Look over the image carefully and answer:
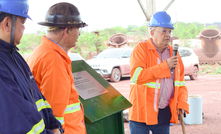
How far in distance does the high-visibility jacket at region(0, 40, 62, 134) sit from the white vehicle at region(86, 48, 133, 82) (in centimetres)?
1053

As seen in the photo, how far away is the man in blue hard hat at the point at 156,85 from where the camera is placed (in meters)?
2.84

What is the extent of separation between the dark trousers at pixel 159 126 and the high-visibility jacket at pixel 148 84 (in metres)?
0.06

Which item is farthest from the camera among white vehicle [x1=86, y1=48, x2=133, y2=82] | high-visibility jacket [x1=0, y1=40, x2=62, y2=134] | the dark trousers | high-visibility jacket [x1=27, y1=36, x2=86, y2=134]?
white vehicle [x1=86, y1=48, x2=133, y2=82]

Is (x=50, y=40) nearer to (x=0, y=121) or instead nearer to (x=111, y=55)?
(x=0, y=121)

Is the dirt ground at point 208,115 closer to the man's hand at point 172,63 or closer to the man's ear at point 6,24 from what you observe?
the man's hand at point 172,63

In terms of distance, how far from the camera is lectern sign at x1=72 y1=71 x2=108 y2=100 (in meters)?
2.58

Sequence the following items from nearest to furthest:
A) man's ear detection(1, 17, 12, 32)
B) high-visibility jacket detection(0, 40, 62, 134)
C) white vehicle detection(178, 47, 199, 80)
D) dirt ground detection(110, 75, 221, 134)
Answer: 1. high-visibility jacket detection(0, 40, 62, 134)
2. man's ear detection(1, 17, 12, 32)
3. dirt ground detection(110, 75, 221, 134)
4. white vehicle detection(178, 47, 199, 80)

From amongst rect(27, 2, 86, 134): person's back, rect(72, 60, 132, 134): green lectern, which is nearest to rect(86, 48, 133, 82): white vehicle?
rect(72, 60, 132, 134): green lectern

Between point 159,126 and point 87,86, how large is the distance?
101cm

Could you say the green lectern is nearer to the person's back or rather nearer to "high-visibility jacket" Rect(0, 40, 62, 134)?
the person's back

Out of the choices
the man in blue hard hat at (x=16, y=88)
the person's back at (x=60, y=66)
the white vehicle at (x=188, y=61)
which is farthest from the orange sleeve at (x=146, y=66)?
the white vehicle at (x=188, y=61)

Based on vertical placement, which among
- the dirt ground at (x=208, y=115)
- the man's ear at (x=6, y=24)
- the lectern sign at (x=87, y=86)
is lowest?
the dirt ground at (x=208, y=115)

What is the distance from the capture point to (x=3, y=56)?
4.28ft

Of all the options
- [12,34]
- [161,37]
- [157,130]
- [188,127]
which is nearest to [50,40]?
[12,34]
